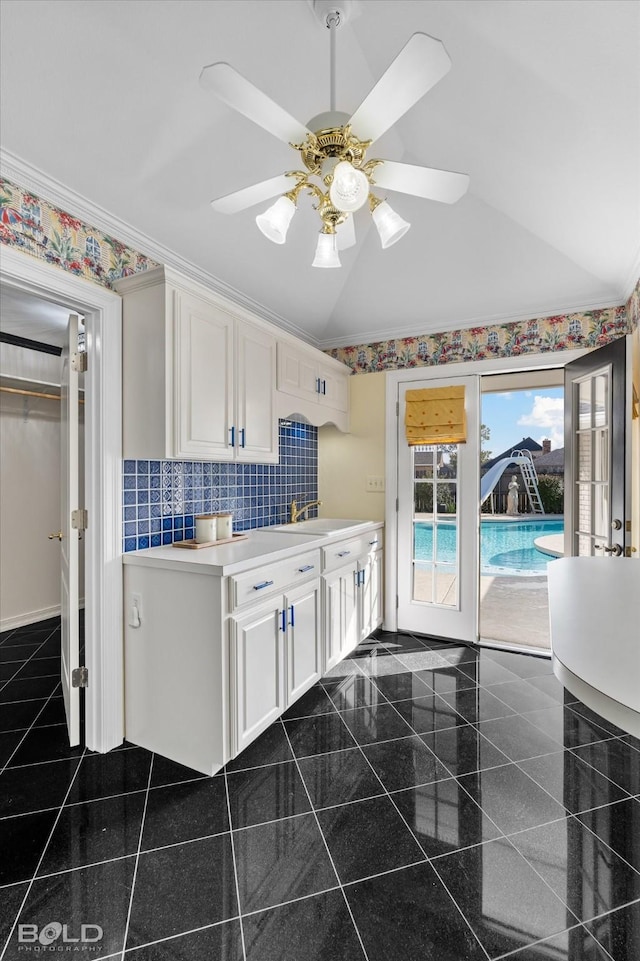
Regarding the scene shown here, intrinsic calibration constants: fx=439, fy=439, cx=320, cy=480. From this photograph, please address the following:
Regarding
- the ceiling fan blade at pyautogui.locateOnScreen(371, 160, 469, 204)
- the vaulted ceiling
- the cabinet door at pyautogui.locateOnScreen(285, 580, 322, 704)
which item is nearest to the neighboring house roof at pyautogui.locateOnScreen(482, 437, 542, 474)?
the vaulted ceiling

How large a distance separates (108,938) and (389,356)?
3.61 metres

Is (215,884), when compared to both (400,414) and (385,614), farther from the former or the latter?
(400,414)

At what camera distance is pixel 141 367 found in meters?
2.10

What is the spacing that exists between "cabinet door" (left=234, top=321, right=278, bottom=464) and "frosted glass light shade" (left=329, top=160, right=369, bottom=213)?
1.20 m

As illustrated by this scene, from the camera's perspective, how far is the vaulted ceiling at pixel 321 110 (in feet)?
4.77

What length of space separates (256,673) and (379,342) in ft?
9.18

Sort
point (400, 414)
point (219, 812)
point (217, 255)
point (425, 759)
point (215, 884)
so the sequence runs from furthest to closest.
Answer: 1. point (400, 414)
2. point (217, 255)
3. point (425, 759)
4. point (219, 812)
5. point (215, 884)

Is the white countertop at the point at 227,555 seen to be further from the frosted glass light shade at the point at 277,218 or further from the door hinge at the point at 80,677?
the frosted glass light shade at the point at 277,218

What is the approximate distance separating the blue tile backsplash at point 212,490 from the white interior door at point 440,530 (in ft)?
2.76

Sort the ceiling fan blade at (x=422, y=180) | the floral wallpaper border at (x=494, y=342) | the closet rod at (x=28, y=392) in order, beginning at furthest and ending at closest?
the closet rod at (x=28, y=392) < the floral wallpaper border at (x=494, y=342) < the ceiling fan blade at (x=422, y=180)

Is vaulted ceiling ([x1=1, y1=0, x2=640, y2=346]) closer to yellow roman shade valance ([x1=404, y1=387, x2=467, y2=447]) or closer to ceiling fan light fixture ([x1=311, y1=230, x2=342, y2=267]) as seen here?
ceiling fan light fixture ([x1=311, y1=230, x2=342, y2=267])

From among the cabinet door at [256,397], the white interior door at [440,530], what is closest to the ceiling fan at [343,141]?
the cabinet door at [256,397]

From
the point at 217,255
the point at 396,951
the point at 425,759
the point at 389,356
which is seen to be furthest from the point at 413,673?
the point at 217,255

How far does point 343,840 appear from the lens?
1.60 m
